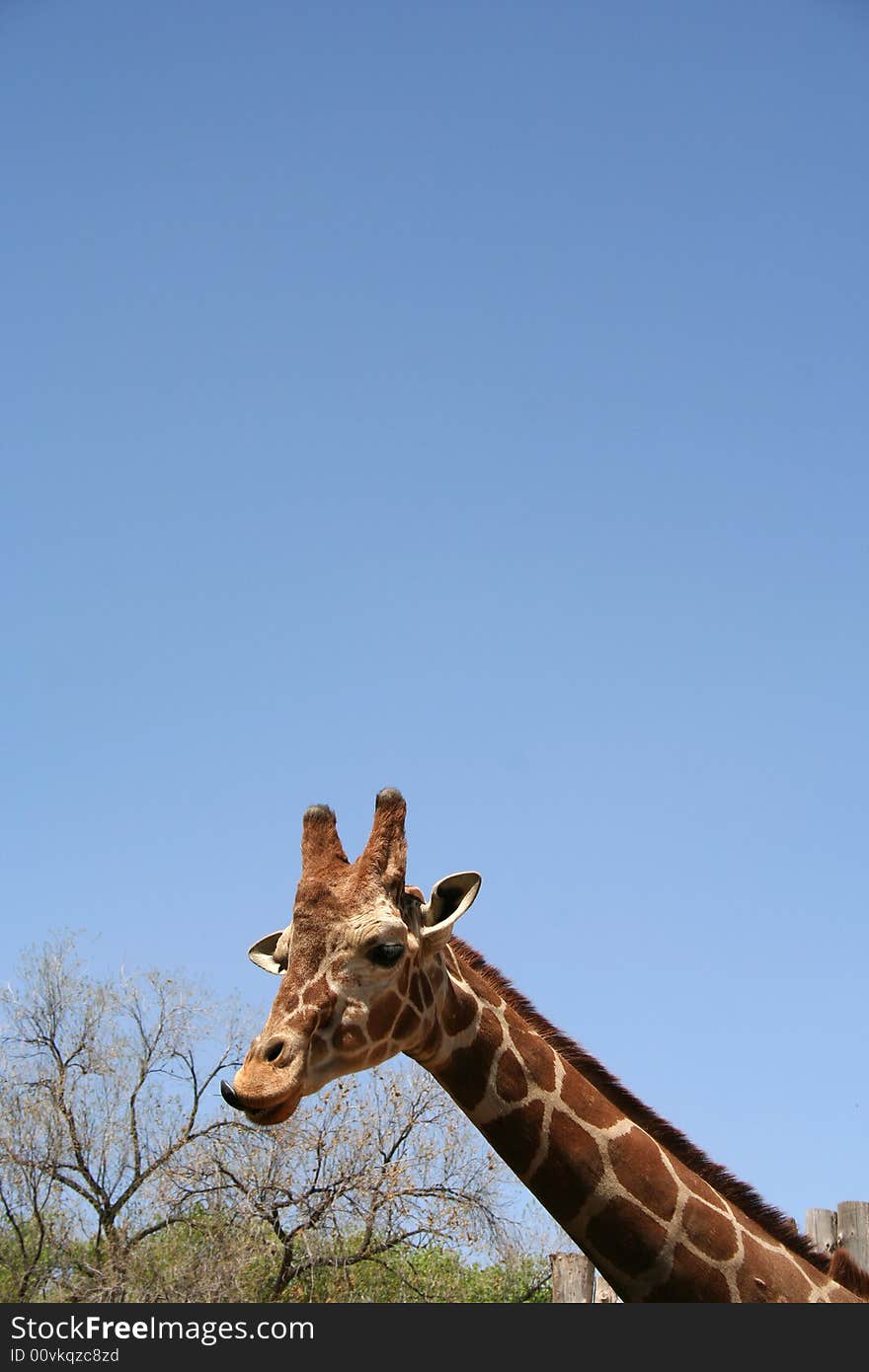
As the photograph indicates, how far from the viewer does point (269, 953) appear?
261 inches

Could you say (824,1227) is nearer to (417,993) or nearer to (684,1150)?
(684,1150)

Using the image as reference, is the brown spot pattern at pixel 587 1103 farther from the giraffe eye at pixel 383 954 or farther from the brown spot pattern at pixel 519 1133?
the giraffe eye at pixel 383 954

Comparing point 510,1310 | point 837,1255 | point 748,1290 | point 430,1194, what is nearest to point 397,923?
point 510,1310

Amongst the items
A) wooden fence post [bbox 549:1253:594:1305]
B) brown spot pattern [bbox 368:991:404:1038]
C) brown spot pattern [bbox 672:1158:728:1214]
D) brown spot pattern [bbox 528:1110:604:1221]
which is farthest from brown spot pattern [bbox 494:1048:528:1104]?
wooden fence post [bbox 549:1253:594:1305]

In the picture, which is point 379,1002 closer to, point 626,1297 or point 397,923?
point 397,923

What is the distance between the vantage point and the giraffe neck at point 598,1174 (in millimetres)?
5840

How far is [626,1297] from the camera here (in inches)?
231

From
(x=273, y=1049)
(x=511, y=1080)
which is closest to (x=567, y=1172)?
(x=511, y=1080)

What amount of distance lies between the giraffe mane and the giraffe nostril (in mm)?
1273

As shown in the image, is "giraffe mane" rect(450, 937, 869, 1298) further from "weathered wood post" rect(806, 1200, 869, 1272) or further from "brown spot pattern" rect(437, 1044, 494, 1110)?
"weathered wood post" rect(806, 1200, 869, 1272)

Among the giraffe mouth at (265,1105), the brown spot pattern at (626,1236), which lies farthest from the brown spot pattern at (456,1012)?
the brown spot pattern at (626,1236)

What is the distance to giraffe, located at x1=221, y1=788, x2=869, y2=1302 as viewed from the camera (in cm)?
579

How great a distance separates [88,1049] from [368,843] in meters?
19.3

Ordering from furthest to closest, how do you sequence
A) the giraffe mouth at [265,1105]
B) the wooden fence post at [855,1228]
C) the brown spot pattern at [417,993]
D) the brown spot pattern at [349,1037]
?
the wooden fence post at [855,1228] → the brown spot pattern at [417,993] → the brown spot pattern at [349,1037] → the giraffe mouth at [265,1105]
